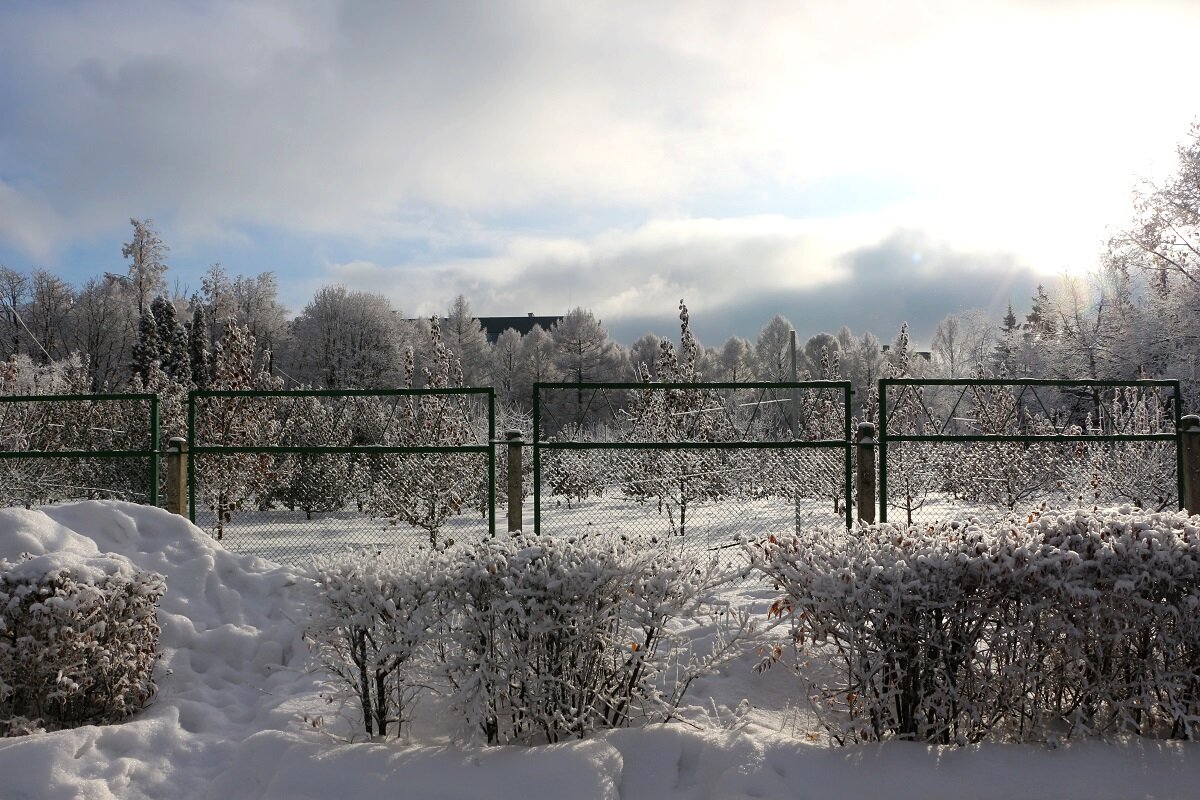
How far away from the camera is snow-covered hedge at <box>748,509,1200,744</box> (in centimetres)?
319

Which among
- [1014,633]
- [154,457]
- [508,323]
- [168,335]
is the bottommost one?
[1014,633]

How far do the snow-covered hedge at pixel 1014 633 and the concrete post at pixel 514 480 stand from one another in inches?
130

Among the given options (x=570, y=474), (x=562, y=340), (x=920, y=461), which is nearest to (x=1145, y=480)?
(x=920, y=461)

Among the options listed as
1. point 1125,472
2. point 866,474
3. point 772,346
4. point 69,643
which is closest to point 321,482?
point 866,474

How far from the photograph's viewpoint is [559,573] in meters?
3.26

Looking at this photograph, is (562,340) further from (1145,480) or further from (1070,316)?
(1145,480)

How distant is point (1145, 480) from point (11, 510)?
11180 mm

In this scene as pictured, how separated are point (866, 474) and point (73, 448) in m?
11.7

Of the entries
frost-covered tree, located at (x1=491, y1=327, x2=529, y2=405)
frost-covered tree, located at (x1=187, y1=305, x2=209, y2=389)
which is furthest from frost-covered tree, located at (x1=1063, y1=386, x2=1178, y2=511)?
frost-covered tree, located at (x1=491, y1=327, x2=529, y2=405)

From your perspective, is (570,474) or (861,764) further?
(570,474)

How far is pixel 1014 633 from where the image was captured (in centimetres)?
325

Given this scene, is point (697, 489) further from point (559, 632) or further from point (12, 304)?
point (12, 304)

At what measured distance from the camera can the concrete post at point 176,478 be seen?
6914mm

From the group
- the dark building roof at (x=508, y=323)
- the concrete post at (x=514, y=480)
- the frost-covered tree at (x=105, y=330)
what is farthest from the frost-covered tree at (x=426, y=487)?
the dark building roof at (x=508, y=323)
